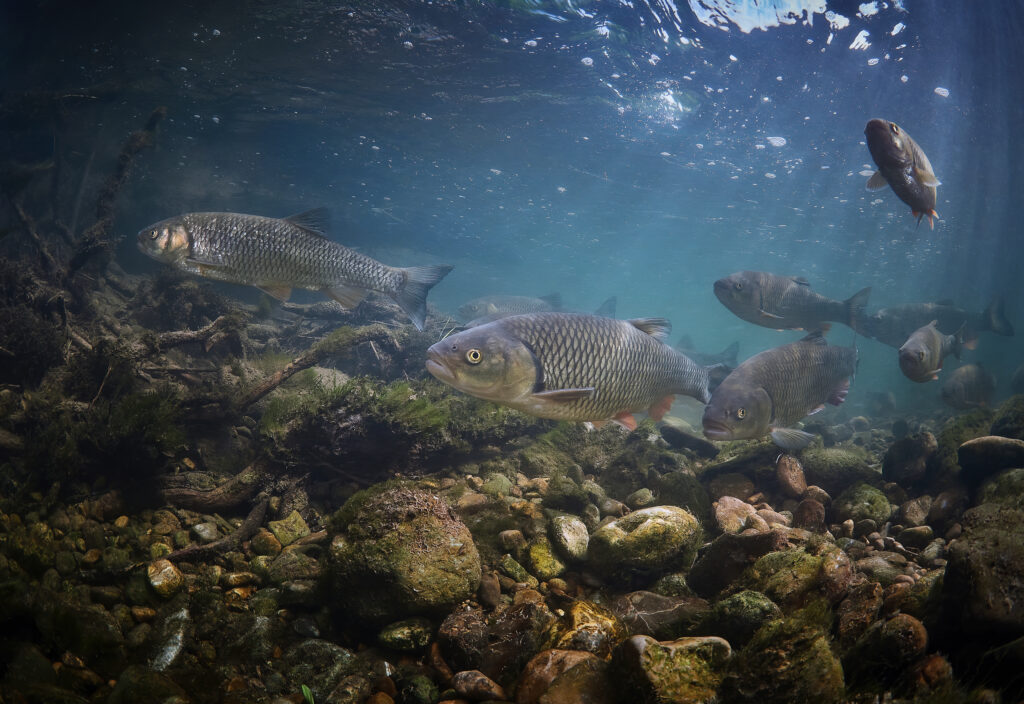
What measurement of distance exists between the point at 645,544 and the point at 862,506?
260 centimetres

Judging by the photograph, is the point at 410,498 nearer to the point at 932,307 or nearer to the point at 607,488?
the point at 607,488

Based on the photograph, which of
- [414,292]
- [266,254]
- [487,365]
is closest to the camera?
[487,365]

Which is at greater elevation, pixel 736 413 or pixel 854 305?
pixel 854 305

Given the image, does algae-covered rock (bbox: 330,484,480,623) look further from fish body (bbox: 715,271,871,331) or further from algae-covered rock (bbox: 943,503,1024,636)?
fish body (bbox: 715,271,871,331)

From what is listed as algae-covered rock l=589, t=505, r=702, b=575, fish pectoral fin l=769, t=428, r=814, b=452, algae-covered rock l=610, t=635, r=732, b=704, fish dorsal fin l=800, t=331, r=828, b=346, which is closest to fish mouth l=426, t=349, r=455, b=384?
algae-covered rock l=589, t=505, r=702, b=575

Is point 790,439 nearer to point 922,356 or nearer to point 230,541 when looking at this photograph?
point 922,356

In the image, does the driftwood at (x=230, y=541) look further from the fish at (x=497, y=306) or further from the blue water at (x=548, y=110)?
the blue water at (x=548, y=110)

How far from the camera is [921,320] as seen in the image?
52.9ft

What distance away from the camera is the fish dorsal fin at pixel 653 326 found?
4716mm

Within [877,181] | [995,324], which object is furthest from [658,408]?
[995,324]

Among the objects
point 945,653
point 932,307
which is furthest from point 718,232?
point 945,653

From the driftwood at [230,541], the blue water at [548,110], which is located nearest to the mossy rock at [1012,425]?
the driftwood at [230,541]

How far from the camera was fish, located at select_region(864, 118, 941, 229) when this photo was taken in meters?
4.08

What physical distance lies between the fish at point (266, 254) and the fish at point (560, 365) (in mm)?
3318
